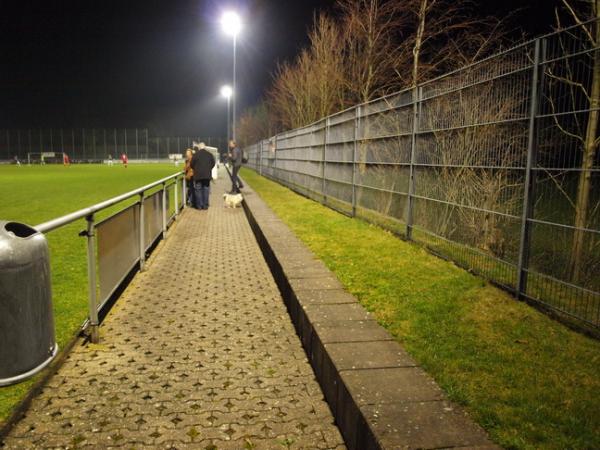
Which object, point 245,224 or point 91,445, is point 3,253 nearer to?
point 91,445

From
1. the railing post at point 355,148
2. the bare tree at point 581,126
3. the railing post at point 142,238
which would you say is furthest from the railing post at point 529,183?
the railing post at point 355,148

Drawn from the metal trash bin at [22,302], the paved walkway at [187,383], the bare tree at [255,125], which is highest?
the bare tree at [255,125]

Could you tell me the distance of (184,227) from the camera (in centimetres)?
1098

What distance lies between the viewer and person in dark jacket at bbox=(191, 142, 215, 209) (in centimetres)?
1358

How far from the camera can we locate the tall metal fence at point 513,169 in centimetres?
446

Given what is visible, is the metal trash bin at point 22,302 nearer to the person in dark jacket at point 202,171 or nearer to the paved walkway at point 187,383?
the paved walkway at point 187,383

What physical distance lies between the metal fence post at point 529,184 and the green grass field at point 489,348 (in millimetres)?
273

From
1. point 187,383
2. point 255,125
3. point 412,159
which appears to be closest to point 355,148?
point 412,159

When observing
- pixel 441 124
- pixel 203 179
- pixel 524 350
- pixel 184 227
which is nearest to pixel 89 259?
pixel 524 350

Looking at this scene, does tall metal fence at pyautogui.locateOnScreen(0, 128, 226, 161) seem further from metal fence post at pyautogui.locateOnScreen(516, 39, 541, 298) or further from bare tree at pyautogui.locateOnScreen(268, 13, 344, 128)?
metal fence post at pyautogui.locateOnScreen(516, 39, 541, 298)

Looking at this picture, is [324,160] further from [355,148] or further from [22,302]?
[22,302]

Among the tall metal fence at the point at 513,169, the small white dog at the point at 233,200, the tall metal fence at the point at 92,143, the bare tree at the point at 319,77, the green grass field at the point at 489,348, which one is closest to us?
the green grass field at the point at 489,348

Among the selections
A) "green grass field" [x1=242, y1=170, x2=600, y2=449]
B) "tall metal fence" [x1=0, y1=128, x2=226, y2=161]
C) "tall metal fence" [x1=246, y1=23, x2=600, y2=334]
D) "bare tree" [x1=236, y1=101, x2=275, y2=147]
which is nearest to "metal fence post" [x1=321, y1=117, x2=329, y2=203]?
"tall metal fence" [x1=246, y1=23, x2=600, y2=334]

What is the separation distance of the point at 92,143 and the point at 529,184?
324ft
